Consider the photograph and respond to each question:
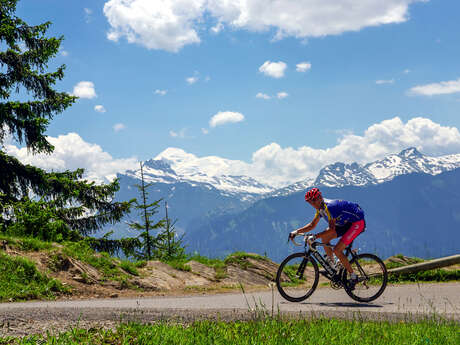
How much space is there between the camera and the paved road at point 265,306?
6574 millimetres

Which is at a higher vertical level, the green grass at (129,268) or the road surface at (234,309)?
the green grass at (129,268)

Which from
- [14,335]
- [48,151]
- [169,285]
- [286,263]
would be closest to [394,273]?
[286,263]

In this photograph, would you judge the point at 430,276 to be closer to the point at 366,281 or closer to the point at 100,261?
the point at 366,281

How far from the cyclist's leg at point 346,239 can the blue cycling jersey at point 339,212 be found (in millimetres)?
126

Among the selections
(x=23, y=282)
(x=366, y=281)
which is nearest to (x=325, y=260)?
(x=366, y=281)

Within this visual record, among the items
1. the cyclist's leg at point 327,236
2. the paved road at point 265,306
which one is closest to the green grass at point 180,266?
the paved road at point 265,306

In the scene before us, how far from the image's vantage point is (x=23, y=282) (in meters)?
9.76

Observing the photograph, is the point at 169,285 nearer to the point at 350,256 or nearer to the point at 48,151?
the point at 350,256

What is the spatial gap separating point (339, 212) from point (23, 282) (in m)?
7.06

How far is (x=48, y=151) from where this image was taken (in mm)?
18719

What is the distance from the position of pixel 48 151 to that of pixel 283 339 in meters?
16.2

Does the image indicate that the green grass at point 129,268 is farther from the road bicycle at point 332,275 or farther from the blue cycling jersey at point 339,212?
the blue cycling jersey at point 339,212

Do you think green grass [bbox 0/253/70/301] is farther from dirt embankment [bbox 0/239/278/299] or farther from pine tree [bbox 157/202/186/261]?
pine tree [bbox 157/202/186/261]

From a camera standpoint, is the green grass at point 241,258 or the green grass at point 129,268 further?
the green grass at point 241,258
